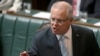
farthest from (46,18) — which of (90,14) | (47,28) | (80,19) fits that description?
(90,14)

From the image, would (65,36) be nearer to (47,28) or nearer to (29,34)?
(47,28)

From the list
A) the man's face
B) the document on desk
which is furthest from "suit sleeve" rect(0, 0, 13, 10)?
the man's face

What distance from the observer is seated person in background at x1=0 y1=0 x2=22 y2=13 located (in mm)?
2758

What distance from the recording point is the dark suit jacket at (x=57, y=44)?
195 cm

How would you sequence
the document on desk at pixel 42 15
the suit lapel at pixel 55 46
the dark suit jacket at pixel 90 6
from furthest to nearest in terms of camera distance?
the dark suit jacket at pixel 90 6 → the document on desk at pixel 42 15 → the suit lapel at pixel 55 46

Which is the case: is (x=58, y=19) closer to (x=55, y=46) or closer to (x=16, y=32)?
(x=55, y=46)

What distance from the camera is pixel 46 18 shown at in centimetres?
249

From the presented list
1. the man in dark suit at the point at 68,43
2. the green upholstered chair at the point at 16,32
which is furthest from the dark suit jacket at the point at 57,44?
the green upholstered chair at the point at 16,32

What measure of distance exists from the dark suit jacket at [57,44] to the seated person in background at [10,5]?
849 mm

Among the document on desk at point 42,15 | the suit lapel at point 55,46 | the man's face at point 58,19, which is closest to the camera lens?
the man's face at point 58,19

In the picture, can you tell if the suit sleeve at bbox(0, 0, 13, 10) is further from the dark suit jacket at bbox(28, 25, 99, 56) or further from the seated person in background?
the dark suit jacket at bbox(28, 25, 99, 56)

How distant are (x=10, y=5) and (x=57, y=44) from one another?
45.2 inches

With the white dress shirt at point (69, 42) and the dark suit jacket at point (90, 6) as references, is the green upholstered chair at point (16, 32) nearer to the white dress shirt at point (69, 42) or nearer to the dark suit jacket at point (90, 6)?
the white dress shirt at point (69, 42)

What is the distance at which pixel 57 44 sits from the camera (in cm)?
195
